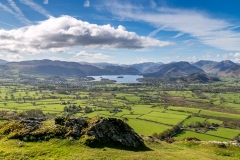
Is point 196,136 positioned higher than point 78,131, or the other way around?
point 78,131

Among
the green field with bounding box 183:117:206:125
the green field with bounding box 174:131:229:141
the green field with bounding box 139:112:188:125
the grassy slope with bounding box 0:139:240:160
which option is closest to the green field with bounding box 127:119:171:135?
the green field with bounding box 139:112:188:125

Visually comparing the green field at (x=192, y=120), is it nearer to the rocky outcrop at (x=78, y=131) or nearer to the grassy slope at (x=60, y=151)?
the rocky outcrop at (x=78, y=131)

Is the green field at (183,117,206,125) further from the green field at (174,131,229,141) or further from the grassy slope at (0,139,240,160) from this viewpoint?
the grassy slope at (0,139,240,160)

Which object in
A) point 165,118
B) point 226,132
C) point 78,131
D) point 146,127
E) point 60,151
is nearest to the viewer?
→ point 60,151

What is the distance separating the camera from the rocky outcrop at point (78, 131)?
40188 millimetres

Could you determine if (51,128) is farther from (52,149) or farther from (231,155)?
(231,155)

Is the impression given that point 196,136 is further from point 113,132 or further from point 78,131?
→ point 78,131

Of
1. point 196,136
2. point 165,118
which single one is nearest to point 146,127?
point 196,136

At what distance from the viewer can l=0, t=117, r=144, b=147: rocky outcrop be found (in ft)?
132

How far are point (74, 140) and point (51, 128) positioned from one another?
601 cm

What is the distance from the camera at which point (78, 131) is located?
42.2m

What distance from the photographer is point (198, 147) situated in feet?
181

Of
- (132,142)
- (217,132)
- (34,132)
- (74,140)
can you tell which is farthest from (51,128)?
(217,132)

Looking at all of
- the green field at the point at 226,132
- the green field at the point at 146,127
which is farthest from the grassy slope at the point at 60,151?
the green field at the point at 226,132
